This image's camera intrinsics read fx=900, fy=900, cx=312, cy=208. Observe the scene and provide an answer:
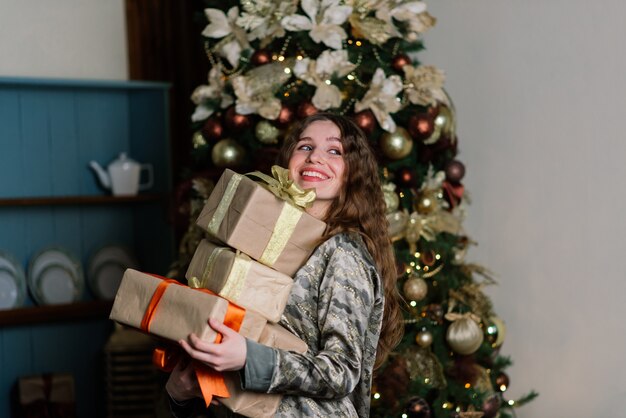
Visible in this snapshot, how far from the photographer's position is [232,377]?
1697mm

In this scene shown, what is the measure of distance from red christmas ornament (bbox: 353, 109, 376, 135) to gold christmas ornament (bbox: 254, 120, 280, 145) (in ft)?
0.85

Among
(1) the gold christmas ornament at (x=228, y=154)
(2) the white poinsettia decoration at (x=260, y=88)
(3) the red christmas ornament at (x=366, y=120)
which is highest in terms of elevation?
(2) the white poinsettia decoration at (x=260, y=88)

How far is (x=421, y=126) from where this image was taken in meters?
2.77

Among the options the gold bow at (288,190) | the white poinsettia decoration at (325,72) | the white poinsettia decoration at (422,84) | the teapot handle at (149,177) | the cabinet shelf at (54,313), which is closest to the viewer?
the gold bow at (288,190)

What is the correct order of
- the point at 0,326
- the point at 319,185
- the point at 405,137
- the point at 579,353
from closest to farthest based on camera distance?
1. the point at 319,185
2. the point at 405,137
3. the point at 579,353
4. the point at 0,326

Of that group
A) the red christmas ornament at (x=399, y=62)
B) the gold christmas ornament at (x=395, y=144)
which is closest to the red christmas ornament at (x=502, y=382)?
the gold christmas ornament at (x=395, y=144)

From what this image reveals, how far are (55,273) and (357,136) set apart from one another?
7.52 ft

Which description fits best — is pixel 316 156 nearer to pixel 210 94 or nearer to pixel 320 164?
pixel 320 164

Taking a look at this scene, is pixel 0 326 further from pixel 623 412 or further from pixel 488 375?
pixel 623 412

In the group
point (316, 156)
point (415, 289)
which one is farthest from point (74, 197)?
point (316, 156)

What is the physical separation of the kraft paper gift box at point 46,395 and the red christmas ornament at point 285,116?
1.71m

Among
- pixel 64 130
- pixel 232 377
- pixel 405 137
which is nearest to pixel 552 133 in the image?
pixel 405 137

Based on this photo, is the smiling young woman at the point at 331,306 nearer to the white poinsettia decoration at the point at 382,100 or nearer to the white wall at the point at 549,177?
the white poinsettia decoration at the point at 382,100

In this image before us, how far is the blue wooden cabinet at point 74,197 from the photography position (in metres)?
3.88
